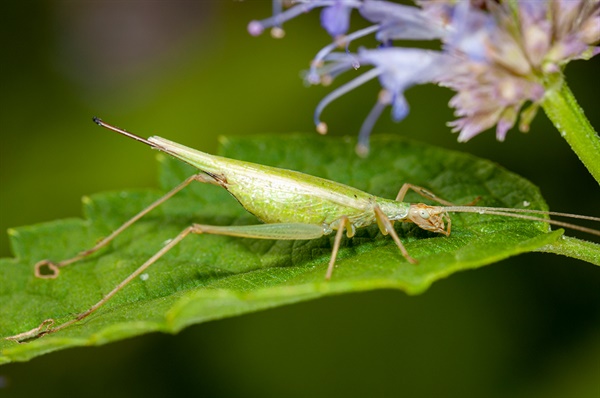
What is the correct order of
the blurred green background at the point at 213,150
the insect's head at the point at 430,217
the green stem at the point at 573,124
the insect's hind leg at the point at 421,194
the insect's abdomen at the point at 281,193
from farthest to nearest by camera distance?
the blurred green background at the point at 213,150 → the insect's hind leg at the point at 421,194 → the insect's abdomen at the point at 281,193 → the insect's head at the point at 430,217 → the green stem at the point at 573,124

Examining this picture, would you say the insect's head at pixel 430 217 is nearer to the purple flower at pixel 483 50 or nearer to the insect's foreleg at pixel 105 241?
the purple flower at pixel 483 50

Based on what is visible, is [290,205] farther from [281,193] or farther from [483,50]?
[483,50]

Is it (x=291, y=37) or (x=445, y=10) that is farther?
(x=291, y=37)

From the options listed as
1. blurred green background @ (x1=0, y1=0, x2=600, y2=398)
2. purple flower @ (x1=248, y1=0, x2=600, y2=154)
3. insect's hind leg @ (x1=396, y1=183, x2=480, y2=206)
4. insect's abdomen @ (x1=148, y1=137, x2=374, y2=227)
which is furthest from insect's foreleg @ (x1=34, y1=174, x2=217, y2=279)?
purple flower @ (x1=248, y1=0, x2=600, y2=154)

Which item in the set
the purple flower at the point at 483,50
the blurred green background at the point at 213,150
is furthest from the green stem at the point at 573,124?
the blurred green background at the point at 213,150

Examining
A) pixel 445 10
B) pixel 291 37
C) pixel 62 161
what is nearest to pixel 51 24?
pixel 62 161

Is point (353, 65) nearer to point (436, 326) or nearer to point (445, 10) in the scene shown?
point (445, 10)

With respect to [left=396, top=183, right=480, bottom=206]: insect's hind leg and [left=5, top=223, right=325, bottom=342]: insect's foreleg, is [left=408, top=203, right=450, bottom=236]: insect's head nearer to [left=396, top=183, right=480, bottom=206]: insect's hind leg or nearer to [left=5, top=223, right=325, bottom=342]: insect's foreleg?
[left=396, top=183, right=480, bottom=206]: insect's hind leg
